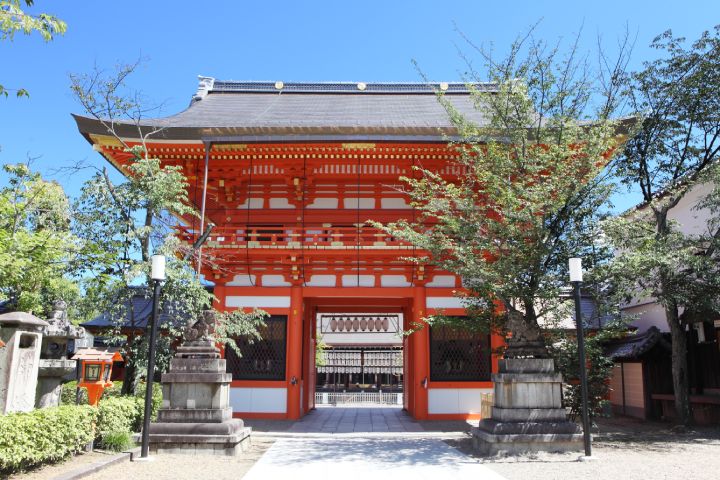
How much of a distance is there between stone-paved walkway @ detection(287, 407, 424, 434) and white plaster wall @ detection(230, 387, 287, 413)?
2.68 feet

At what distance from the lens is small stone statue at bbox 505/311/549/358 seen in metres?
10.1

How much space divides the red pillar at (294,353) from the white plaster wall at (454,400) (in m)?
3.86

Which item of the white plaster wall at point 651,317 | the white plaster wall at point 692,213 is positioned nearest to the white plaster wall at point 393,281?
the white plaster wall at point 651,317

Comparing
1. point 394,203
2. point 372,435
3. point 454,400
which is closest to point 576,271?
point 372,435

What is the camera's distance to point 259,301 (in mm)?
16047

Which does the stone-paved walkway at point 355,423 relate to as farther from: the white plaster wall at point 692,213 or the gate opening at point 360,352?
the white plaster wall at point 692,213

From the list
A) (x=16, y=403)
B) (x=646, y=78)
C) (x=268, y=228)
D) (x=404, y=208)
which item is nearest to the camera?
(x=16, y=403)

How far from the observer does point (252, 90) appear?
23016mm

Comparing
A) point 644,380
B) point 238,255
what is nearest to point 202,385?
point 238,255

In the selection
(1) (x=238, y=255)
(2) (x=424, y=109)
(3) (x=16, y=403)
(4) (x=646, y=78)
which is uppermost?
(2) (x=424, y=109)

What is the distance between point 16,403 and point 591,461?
926cm

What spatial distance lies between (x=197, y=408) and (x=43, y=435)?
8.99ft

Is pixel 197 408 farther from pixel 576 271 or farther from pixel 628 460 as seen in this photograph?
pixel 628 460

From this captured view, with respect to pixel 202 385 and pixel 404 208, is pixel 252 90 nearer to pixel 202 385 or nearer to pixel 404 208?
pixel 404 208
